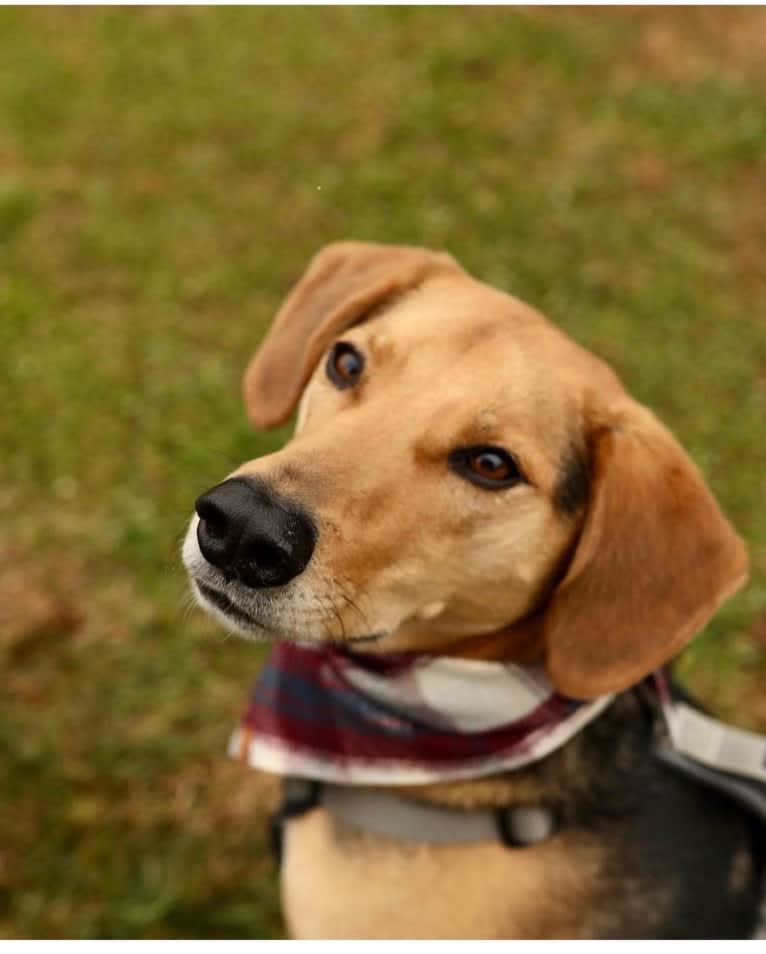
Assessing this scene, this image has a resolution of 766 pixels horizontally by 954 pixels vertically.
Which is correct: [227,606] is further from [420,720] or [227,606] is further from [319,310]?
[319,310]

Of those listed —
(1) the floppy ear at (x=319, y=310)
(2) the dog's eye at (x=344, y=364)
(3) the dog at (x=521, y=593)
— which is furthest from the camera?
(1) the floppy ear at (x=319, y=310)

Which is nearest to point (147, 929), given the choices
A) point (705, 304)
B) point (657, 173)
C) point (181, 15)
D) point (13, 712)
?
point (13, 712)

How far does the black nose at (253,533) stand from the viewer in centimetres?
237

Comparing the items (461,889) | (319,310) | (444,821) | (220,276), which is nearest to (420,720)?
(444,821)

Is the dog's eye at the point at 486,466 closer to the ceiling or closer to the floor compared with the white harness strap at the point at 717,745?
closer to the ceiling

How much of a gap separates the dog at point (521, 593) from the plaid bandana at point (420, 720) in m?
0.06

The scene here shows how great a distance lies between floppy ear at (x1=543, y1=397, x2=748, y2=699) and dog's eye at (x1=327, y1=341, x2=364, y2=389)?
0.81 metres

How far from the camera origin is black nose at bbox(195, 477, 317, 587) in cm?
237

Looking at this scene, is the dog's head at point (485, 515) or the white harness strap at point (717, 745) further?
the white harness strap at point (717, 745)

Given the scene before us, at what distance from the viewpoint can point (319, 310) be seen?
355cm

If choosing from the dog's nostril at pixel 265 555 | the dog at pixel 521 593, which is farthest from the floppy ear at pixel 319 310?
the dog's nostril at pixel 265 555

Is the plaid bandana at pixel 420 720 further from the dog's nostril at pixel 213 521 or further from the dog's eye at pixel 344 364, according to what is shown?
the dog's eye at pixel 344 364

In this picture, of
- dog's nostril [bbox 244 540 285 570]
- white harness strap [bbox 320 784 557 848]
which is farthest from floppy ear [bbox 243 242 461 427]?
white harness strap [bbox 320 784 557 848]

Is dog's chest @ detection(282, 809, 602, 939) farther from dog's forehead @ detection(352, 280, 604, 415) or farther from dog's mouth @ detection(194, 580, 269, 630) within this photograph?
dog's forehead @ detection(352, 280, 604, 415)
